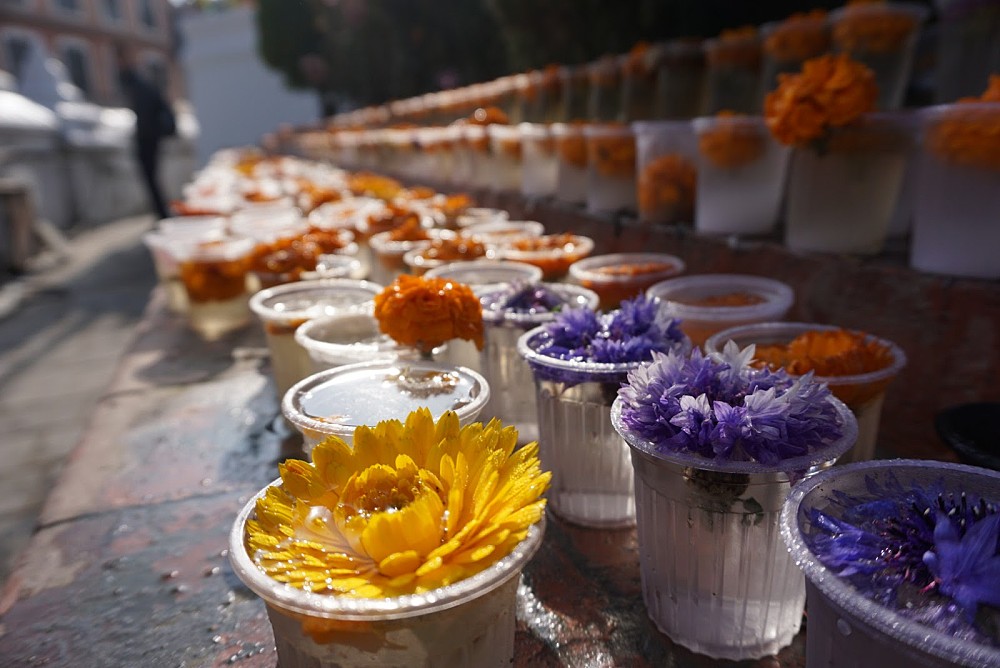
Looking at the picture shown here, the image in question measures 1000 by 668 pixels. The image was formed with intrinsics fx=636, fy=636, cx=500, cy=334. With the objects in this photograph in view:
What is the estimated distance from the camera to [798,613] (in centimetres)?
104

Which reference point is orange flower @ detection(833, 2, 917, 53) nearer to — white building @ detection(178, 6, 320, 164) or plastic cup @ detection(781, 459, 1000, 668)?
plastic cup @ detection(781, 459, 1000, 668)

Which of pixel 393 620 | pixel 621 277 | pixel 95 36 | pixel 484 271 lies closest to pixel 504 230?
pixel 484 271

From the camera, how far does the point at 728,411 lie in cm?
86

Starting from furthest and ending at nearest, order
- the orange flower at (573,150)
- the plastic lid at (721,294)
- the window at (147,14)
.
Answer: the window at (147,14), the orange flower at (573,150), the plastic lid at (721,294)

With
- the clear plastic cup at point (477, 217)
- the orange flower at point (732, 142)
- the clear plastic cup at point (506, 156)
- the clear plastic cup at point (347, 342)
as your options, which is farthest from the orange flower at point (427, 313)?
the clear plastic cup at point (506, 156)

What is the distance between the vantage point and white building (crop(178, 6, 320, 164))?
22688mm

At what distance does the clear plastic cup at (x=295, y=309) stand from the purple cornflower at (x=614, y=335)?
0.71 meters

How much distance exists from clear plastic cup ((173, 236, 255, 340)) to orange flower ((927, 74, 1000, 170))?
98.4 inches

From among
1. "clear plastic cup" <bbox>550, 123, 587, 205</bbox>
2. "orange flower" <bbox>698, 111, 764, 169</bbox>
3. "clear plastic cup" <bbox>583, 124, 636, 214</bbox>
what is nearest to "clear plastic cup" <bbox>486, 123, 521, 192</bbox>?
"clear plastic cup" <bbox>550, 123, 587, 205</bbox>

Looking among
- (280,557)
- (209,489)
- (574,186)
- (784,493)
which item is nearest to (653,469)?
(784,493)

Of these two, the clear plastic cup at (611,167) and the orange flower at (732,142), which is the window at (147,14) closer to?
the clear plastic cup at (611,167)

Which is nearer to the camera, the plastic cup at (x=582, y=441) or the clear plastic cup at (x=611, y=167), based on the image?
the plastic cup at (x=582, y=441)

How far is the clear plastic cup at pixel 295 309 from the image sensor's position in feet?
6.08

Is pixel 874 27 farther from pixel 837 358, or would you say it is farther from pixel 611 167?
pixel 837 358
